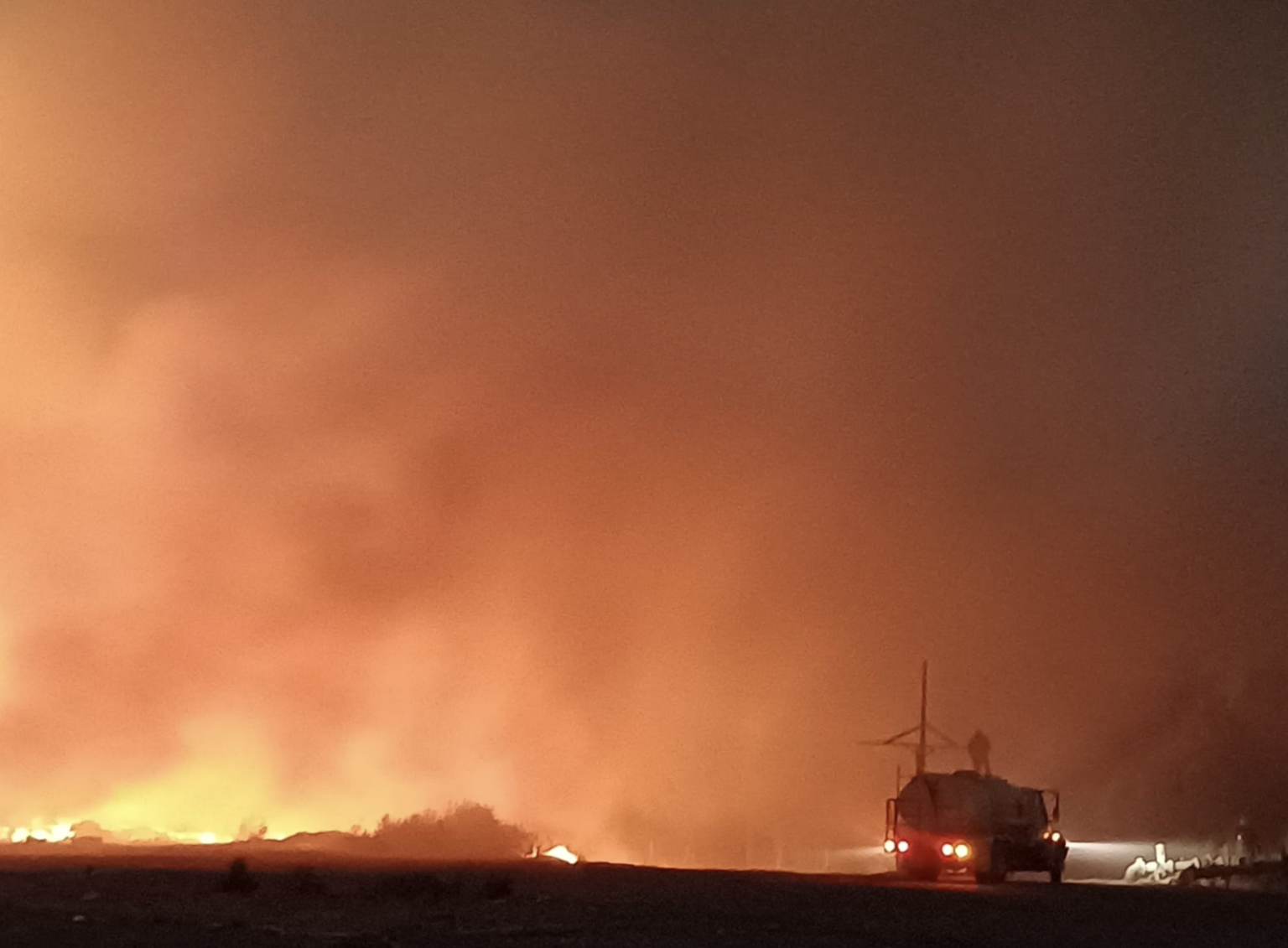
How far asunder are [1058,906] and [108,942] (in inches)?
948

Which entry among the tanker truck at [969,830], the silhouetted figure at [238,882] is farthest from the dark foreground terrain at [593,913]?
the tanker truck at [969,830]

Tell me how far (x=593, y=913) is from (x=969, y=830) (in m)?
34.3

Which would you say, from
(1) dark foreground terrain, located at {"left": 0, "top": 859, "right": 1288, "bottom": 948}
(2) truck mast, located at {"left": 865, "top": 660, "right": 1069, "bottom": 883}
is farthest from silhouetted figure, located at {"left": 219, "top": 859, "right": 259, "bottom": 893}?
(2) truck mast, located at {"left": 865, "top": 660, "right": 1069, "bottom": 883}

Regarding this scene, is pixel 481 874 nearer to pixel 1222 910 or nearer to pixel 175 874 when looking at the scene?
pixel 175 874

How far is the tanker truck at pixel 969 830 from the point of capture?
62925 millimetres

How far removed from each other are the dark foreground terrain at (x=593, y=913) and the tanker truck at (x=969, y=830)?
10.3m

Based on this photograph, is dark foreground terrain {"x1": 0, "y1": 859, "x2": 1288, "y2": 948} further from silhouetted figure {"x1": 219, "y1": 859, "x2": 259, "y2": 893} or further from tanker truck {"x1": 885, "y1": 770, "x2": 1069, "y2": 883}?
tanker truck {"x1": 885, "y1": 770, "x2": 1069, "y2": 883}

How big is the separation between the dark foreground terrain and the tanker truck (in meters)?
10.3

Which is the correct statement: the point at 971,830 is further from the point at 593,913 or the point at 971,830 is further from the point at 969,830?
the point at 593,913

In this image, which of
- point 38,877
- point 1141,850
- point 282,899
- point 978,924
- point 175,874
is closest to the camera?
point 978,924

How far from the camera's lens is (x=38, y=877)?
160 feet

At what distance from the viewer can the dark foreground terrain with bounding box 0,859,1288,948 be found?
2764 centimetres

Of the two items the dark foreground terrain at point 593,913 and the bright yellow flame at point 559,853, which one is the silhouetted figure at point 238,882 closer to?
the dark foreground terrain at point 593,913

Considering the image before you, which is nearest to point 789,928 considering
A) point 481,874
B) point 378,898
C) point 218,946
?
point 218,946
